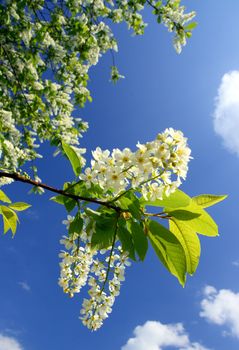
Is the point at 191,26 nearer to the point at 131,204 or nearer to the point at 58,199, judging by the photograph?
the point at 58,199

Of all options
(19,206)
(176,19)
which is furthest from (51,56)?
(19,206)

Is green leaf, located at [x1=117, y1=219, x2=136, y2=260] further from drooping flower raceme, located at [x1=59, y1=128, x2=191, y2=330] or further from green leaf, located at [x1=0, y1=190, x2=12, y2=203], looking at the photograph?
green leaf, located at [x1=0, y1=190, x2=12, y2=203]

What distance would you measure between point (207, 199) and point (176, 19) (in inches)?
246

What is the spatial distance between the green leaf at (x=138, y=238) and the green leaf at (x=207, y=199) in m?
0.22

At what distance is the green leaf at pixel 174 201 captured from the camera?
1.12 m

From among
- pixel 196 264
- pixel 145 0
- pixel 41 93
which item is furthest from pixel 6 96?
pixel 196 264

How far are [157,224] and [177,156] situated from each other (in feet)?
0.73

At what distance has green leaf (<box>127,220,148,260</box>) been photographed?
111cm

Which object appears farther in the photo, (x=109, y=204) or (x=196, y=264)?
(x=196, y=264)

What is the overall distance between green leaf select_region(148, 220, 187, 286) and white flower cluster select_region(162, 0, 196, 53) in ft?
20.1

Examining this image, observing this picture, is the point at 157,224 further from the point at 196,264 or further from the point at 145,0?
the point at 145,0

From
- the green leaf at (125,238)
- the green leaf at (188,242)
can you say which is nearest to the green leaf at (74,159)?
the green leaf at (125,238)

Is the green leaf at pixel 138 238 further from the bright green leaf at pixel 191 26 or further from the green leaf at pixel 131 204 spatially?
the bright green leaf at pixel 191 26

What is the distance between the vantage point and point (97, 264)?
1508mm
